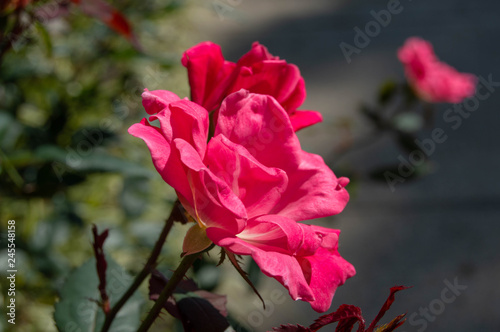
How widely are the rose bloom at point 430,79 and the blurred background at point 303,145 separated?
8cm

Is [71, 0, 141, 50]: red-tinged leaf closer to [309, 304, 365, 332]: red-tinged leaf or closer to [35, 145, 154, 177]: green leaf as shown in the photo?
[35, 145, 154, 177]: green leaf

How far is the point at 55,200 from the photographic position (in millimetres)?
1027

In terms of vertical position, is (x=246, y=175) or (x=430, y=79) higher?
(x=246, y=175)

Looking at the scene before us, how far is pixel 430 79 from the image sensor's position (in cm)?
158

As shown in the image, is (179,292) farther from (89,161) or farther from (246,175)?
(89,161)

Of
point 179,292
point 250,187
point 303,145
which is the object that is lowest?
point 303,145

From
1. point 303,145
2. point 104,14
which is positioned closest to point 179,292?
point 104,14

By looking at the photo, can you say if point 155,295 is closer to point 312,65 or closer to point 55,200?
point 55,200

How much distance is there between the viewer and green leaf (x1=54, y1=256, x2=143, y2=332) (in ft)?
1.82

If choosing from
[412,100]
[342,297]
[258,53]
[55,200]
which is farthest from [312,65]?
[258,53]

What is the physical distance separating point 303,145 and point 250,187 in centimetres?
74

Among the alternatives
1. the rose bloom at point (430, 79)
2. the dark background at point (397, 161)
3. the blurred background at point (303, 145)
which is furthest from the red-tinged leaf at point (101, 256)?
the rose bloom at point (430, 79)

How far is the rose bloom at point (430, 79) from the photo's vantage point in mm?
1580

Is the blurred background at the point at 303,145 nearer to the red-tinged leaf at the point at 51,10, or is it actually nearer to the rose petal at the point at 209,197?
the red-tinged leaf at the point at 51,10
